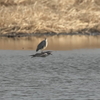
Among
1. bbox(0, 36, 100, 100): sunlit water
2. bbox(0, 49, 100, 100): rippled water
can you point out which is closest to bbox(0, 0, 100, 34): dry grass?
bbox(0, 36, 100, 100): sunlit water

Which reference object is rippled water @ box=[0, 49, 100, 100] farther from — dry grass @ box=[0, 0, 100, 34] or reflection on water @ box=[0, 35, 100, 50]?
dry grass @ box=[0, 0, 100, 34]

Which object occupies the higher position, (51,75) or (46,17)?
(46,17)

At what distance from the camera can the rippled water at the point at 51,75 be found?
885 cm

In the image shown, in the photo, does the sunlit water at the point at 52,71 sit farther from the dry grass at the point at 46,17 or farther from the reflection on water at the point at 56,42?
the dry grass at the point at 46,17

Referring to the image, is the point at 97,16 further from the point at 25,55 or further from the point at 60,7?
the point at 25,55

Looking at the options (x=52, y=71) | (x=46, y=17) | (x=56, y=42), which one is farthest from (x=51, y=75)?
(x=46, y=17)

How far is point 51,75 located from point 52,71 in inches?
23.2

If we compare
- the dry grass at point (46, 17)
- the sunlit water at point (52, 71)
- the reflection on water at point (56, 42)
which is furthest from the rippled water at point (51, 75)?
the dry grass at point (46, 17)

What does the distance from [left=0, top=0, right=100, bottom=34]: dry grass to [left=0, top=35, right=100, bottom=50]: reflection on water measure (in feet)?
3.50

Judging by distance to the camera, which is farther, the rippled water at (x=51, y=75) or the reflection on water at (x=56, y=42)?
the reflection on water at (x=56, y=42)

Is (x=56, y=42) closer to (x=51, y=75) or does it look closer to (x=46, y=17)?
(x=46, y=17)

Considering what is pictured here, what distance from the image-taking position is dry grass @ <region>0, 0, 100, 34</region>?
20.1m

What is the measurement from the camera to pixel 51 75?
10891mm

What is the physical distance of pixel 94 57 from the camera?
45.8 ft
